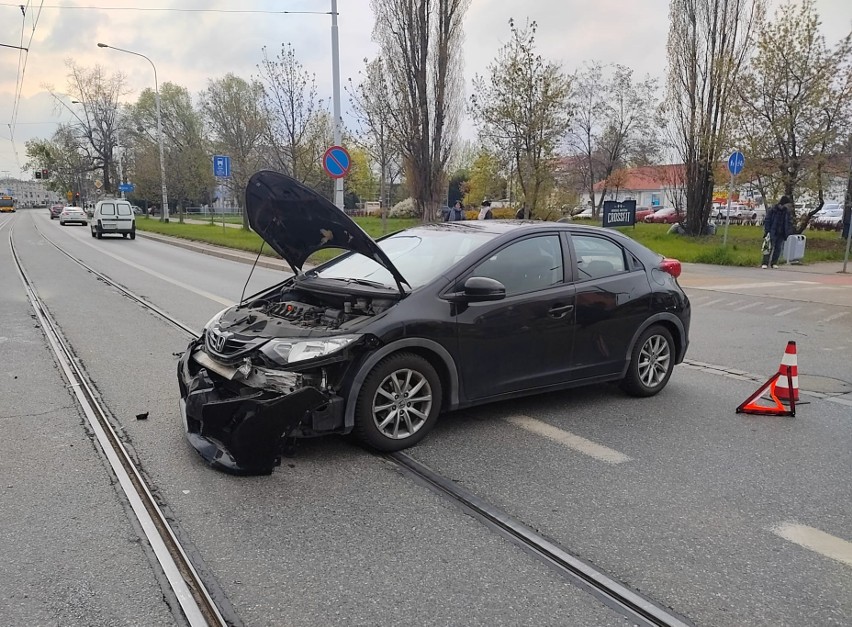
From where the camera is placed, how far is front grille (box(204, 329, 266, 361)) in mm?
4164

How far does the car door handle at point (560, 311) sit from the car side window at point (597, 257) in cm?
33

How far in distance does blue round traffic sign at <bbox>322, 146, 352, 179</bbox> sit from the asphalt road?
9251 mm

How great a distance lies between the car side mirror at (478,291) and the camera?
14.7ft

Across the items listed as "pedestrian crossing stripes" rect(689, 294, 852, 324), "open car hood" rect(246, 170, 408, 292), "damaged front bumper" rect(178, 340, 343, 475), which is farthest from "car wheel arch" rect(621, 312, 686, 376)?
"pedestrian crossing stripes" rect(689, 294, 852, 324)

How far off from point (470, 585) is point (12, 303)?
1039 centimetres

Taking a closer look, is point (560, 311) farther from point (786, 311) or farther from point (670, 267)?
point (786, 311)

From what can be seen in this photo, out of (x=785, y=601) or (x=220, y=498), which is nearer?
(x=785, y=601)

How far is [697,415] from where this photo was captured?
5.42 m

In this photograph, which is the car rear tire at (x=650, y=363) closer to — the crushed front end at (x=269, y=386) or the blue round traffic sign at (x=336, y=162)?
the crushed front end at (x=269, y=386)

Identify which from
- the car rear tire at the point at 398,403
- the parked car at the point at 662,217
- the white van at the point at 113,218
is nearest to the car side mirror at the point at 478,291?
the car rear tire at the point at 398,403

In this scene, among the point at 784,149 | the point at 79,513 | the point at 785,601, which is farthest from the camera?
the point at 784,149

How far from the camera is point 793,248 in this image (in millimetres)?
18766

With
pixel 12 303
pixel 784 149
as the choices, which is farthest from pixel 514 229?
pixel 784 149

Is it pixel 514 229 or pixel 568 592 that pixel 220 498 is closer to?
pixel 568 592
